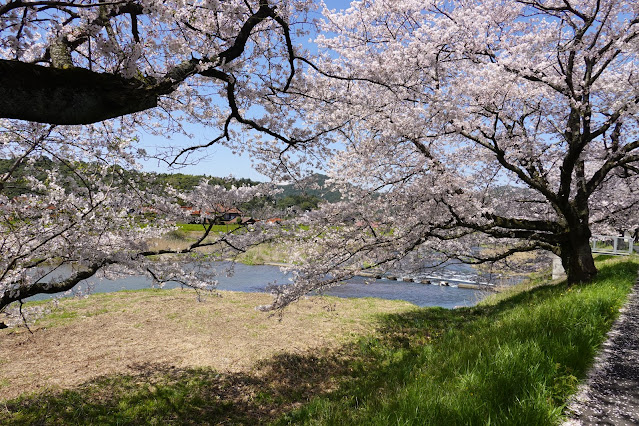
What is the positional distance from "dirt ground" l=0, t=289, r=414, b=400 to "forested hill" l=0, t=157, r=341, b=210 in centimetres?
289

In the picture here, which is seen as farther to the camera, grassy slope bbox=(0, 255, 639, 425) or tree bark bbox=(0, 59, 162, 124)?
grassy slope bbox=(0, 255, 639, 425)

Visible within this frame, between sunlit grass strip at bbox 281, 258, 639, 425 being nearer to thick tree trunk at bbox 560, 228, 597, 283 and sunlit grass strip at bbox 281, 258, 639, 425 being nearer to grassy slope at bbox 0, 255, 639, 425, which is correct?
grassy slope at bbox 0, 255, 639, 425

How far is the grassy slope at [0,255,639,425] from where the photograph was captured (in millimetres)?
2881

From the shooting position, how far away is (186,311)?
11562mm

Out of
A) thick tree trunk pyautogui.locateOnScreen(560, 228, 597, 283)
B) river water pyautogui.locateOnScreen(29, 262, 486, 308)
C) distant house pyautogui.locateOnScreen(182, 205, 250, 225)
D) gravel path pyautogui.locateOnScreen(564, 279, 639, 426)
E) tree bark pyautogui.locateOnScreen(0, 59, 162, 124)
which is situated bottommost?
river water pyautogui.locateOnScreen(29, 262, 486, 308)

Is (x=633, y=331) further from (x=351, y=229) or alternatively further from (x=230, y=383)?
(x=230, y=383)

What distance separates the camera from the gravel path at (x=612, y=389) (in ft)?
8.79

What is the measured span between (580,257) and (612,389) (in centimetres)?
637

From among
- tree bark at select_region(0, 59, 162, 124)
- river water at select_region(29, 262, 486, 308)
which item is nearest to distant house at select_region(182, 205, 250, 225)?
tree bark at select_region(0, 59, 162, 124)

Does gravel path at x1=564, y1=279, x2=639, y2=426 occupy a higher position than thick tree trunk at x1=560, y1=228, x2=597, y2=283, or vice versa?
thick tree trunk at x1=560, y1=228, x2=597, y2=283

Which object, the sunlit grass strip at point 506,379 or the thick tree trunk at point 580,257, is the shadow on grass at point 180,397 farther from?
the thick tree trunk at point 580,257

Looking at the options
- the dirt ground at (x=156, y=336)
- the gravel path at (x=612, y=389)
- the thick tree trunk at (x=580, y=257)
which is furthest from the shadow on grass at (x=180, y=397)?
the thick tree trunk at (x=580, y=257)

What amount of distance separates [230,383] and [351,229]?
4.26 metres

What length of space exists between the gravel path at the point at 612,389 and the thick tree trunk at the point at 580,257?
163 inches
